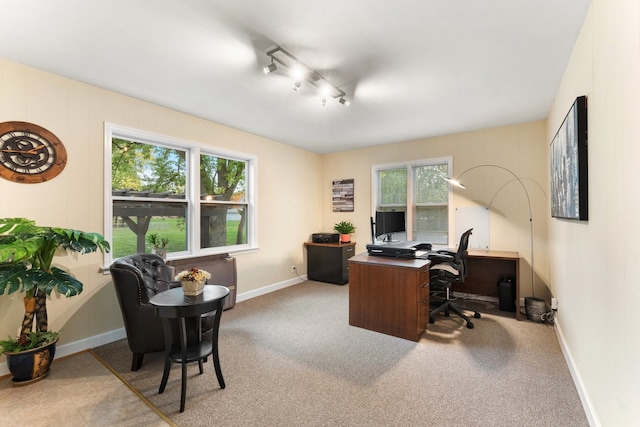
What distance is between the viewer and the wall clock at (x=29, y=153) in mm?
2334

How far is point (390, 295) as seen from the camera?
2.97m

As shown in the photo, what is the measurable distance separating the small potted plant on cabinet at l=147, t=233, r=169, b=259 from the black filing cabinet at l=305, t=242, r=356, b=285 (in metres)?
2.62

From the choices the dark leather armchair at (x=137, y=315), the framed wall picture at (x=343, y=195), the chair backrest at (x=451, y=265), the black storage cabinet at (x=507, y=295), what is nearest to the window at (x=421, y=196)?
the framed wall picture at (x=343, y=195)

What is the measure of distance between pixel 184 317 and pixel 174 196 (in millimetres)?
2120

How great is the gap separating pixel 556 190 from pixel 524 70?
114cm

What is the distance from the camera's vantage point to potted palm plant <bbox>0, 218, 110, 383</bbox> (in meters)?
2.04

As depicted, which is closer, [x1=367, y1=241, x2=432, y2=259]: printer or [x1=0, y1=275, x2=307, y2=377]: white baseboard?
[x1=0, y1=275, x2=307, y2=377]: white baseboard

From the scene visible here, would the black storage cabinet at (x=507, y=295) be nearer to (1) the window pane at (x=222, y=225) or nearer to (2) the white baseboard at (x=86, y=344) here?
(1) the window pane at (x=222, y=225)

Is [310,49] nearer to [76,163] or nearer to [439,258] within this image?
[76,163]

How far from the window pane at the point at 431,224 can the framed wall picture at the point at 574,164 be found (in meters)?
2.17

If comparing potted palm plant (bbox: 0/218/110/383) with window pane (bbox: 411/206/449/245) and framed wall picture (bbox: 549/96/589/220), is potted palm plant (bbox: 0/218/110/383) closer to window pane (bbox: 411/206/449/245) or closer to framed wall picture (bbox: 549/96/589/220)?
framed wall picture (bbox: 549/96/589/220)

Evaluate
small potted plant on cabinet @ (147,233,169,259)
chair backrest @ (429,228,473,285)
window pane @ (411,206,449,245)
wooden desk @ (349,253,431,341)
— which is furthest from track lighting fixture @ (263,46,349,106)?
window pane @ (411,206,449,245)

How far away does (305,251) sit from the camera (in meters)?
5.50

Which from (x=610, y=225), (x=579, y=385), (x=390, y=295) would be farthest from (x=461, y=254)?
(x=610, y=225)
